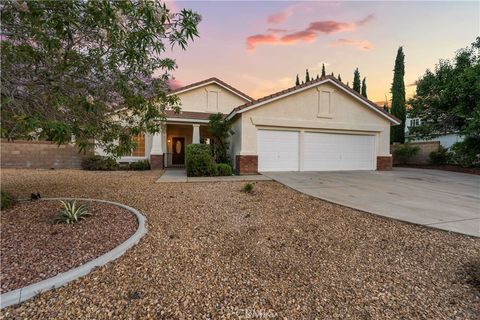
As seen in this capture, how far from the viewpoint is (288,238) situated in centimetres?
393

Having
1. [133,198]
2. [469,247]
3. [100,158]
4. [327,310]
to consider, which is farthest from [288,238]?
[100,158]

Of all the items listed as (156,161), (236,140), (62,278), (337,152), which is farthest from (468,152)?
(62,278)

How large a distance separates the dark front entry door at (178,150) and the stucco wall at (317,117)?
9.12 meters

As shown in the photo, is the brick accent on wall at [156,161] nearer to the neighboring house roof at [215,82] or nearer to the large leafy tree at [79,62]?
the neighboring house roof at [215,82]

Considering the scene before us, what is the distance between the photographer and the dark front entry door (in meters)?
18.6

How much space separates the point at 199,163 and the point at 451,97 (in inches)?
591

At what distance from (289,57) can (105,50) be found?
9787mm

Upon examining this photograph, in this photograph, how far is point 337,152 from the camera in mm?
12812

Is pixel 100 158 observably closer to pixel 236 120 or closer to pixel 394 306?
pixel 236 120

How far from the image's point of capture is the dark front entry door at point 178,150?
18.6 metres

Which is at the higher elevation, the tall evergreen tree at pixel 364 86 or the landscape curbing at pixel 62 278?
the tall evergreen tree at pixel 364 86

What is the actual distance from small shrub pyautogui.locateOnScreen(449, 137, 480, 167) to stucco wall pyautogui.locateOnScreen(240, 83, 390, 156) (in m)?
4.37

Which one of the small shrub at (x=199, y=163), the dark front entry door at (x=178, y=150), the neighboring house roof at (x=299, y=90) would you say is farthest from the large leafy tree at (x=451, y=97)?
the dark front entry door at (x=178, y=150)

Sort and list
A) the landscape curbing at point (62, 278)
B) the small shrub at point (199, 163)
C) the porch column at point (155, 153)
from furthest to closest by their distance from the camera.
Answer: the porch column at point (155, 153) < the small shrub at point (199, 163) < the landscape curbing at point (62, 278)
